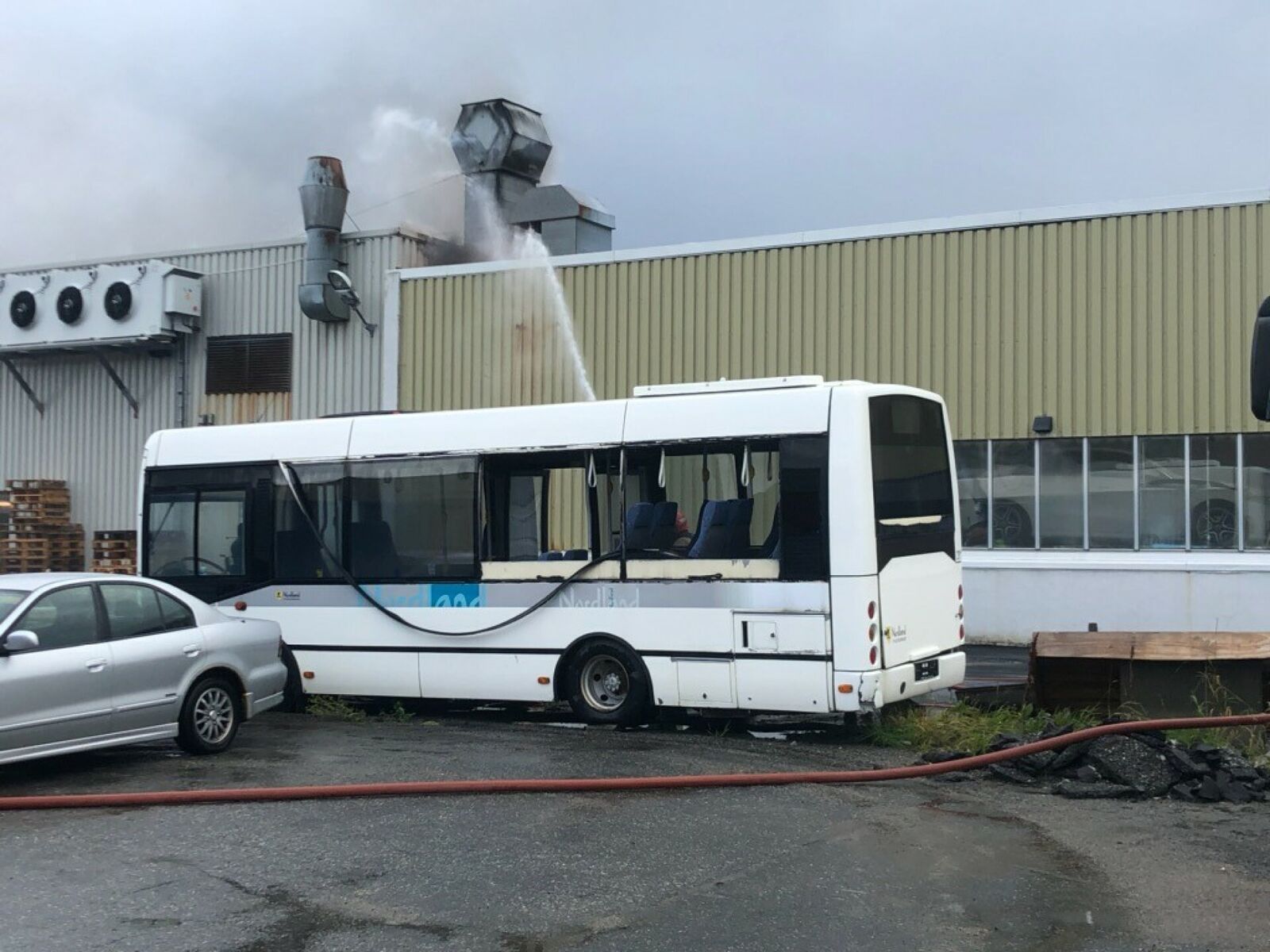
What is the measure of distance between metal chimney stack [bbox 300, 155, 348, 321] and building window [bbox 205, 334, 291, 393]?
1223 millimetres

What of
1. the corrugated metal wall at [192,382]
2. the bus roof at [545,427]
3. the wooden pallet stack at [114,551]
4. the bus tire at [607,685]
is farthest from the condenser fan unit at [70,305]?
the bus tire at [607,685]

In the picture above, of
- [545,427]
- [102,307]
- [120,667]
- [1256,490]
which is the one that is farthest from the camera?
[102,307]

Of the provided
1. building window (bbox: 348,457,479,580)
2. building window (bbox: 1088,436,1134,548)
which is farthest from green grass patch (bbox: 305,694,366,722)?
building window (bbox: 1088,436,1134,548)

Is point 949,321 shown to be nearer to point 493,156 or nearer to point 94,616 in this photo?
point 493,156

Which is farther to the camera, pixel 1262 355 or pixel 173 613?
pixel 173 613

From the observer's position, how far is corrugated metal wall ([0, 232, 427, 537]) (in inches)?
973

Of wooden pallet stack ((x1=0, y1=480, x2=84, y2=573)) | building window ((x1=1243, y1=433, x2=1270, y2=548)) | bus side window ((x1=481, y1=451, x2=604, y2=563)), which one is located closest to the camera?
bus side window ((x1=481, y1=451, x2=604, y2=563))

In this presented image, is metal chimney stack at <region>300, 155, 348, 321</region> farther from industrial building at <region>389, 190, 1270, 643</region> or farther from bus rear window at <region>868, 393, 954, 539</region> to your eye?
bus rear window at <region>868, 393, 954, 539</region>

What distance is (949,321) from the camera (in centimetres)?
2006

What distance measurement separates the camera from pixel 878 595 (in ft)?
37.4

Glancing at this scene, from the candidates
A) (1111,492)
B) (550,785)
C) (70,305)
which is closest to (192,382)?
(70,305)

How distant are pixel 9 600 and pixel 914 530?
268 inches

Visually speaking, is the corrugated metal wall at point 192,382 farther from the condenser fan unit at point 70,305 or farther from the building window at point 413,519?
the building window at point 413,519

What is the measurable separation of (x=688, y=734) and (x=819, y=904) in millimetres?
5662
